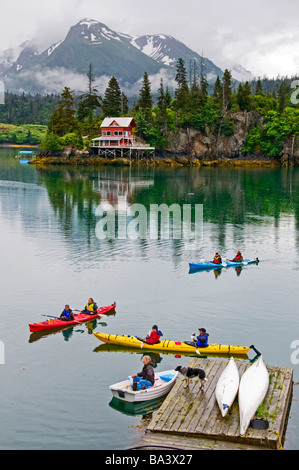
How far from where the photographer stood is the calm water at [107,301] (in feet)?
74.0

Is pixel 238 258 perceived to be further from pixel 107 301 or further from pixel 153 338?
pixel 153 338

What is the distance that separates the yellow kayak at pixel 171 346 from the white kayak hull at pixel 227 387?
4.55 meters

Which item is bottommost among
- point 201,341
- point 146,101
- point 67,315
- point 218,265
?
point 201,341

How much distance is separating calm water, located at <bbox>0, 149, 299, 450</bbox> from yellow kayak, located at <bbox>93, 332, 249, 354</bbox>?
0.66m

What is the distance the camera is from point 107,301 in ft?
121

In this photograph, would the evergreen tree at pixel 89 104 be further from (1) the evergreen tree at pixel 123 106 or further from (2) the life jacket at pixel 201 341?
(2) the life jacket at pixel 201 341

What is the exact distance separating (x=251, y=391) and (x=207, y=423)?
8.69 ft

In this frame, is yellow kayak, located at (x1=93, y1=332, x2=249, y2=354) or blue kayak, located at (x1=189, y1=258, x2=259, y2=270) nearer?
yellow kayak, located at (x1=93, y1=332, x2=249, y2=354)

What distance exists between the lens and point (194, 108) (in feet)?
513

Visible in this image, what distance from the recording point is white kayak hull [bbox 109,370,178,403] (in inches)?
912

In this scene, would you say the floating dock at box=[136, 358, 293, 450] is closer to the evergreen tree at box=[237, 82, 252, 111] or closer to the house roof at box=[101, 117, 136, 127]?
the house roof at box=[101, 117, 136, 127]

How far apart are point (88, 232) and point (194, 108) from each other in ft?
352

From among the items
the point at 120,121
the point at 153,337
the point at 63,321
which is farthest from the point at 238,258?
the point at 120,121

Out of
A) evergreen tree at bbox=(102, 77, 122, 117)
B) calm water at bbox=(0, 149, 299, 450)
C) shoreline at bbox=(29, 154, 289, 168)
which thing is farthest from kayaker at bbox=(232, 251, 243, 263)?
evergreen tree at bbox=(102, 77, 122, 117)
